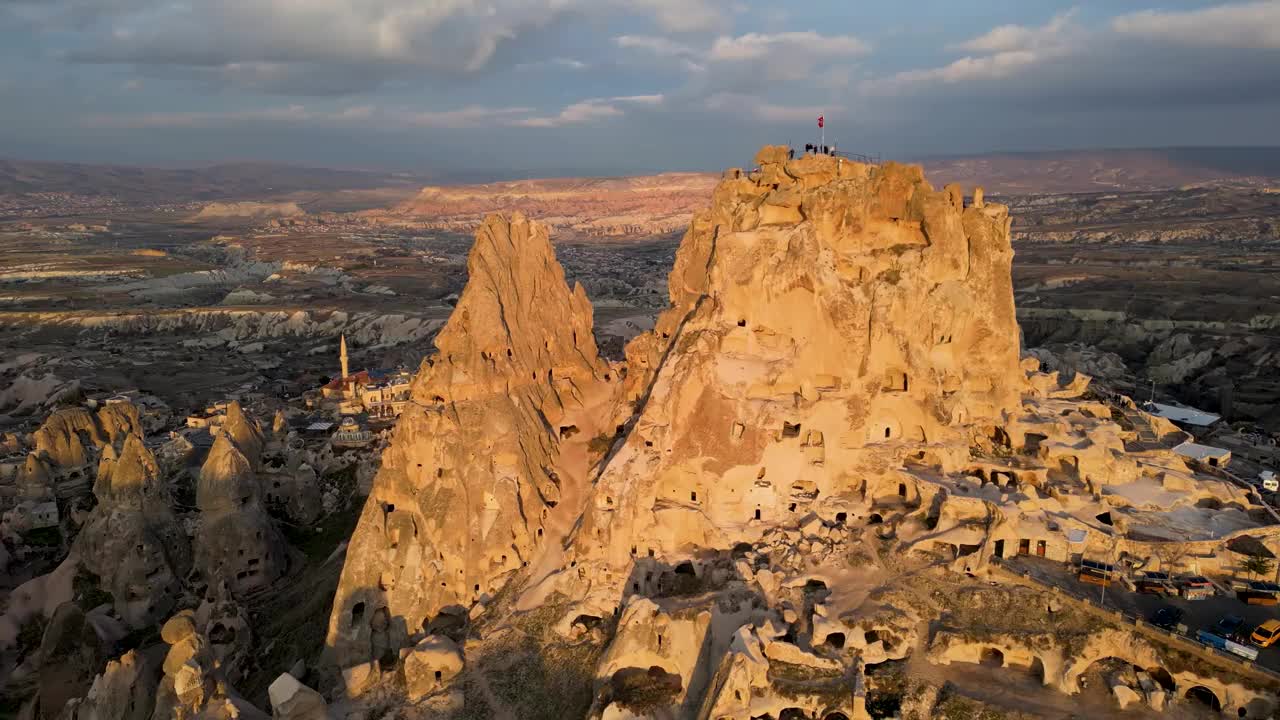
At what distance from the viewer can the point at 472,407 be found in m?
33.6

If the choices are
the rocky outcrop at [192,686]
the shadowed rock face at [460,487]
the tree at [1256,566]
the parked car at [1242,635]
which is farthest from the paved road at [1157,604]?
the rocky outcrop at [192,686]

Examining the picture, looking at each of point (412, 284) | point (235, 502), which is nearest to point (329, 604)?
point (235, 502)

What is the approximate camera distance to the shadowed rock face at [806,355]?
3100 cm

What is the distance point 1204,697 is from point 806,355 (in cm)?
1604

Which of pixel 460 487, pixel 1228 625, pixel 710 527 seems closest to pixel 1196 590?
pixel 1228 625

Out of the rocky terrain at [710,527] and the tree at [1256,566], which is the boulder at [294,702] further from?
the tree at [1256,566]

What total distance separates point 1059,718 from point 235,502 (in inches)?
1327

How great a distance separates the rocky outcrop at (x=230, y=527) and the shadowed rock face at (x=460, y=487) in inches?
387

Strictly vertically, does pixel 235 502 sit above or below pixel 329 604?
above


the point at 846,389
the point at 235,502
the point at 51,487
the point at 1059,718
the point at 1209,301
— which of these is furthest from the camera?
the point at 1209,301

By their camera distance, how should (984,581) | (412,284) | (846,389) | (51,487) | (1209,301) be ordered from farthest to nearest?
(412,284)
(1209,301)
(51,487)
(846,389)
(984,581)

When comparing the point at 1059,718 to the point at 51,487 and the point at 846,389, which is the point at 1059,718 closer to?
Result: the point at 846,389

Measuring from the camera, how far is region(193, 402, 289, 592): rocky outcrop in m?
38.1

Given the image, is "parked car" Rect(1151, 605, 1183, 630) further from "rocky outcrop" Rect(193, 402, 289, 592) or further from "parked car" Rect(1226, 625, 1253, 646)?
"rocky outcrop" Rect(193, 402, 289, 592)
